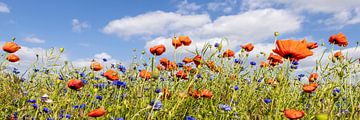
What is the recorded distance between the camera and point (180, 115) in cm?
307

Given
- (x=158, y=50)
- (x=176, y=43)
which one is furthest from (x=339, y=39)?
(x=158, y=50)

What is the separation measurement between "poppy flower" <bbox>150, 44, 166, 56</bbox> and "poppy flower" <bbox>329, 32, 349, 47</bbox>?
1409 mm

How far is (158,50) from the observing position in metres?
2.88

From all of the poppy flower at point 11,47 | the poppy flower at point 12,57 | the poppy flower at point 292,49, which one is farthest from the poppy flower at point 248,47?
the poppy flower at point 12,57

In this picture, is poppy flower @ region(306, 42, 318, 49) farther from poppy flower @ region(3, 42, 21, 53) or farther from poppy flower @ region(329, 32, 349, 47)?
poppy flower @ region(3, 42, 21, 53)

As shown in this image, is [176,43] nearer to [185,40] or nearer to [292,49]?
[185,40]

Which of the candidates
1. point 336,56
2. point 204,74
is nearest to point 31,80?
point 204,74

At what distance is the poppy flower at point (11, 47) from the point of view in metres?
3.94

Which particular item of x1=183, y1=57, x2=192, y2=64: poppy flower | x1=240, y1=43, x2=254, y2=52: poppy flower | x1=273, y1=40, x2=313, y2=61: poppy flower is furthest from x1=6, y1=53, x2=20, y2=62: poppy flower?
x1=273, y1=40, x2=313, y2=61: poppy flower

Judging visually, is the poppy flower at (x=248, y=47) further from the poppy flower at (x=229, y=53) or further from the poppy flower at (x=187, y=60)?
the poppy flower at (x=187, y=60)

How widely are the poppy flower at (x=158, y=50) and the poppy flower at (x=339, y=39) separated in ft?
4.62

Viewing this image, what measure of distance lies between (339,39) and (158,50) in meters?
1.49

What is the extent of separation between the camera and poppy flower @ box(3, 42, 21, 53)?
155 inches

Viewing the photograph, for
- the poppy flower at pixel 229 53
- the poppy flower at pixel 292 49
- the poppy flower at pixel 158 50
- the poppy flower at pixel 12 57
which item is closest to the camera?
the poppy flower at pixel 292 49
